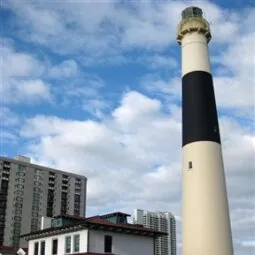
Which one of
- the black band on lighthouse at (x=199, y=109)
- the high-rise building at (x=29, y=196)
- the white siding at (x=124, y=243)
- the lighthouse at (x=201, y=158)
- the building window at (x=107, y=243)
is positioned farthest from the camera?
the high-rise building at (x=29, y=196)

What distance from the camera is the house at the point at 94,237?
40.5 m

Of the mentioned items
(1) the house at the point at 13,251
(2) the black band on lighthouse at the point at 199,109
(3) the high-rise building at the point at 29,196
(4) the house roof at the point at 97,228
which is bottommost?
(1) the house at the point at 13,251

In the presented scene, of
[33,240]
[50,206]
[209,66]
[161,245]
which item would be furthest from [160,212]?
[209,66]

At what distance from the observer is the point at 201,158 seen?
30.7 metres

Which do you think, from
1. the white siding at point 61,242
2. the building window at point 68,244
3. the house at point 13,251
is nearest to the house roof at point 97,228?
the white siding at point 61,242

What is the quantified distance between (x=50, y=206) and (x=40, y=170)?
12.4 m

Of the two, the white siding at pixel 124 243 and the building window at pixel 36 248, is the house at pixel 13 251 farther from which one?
the white siding at pixel 124 243

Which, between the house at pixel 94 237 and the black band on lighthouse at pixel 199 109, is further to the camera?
the house at pixel 94 237

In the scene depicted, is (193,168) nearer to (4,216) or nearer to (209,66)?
(209,66)

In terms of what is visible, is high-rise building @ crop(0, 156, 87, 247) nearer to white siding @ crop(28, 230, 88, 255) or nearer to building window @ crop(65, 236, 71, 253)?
white siding @ crop(28, 230, 88, 255)

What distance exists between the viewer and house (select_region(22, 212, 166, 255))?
40.5 meters

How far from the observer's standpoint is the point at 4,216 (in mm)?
129000

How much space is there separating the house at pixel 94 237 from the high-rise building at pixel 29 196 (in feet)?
278

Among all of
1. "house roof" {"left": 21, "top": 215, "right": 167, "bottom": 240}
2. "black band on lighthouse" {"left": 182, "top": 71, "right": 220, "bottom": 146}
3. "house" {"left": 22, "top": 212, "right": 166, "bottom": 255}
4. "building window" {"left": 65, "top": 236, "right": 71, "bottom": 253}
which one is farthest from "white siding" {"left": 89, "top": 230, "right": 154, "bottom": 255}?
"black band on lighthouse" {"left": 182, "top": 71, "right": 220, "bottom": 146}
